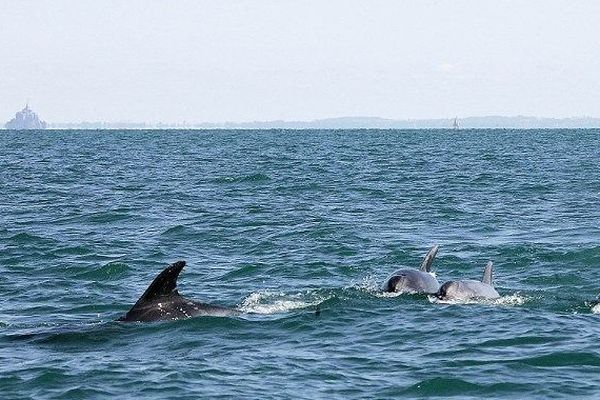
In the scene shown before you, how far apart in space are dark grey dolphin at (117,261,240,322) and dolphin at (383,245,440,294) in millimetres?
4141

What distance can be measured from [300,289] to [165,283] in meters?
4.95

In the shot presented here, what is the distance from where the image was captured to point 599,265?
24.6 m

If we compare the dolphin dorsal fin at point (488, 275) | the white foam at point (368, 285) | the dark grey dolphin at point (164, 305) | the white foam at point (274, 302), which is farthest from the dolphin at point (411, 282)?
the dark grey dolphin at point (164, 305)

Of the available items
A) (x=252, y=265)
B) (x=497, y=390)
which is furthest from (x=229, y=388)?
(x=252, y=265)

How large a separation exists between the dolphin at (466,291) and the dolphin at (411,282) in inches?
13.7

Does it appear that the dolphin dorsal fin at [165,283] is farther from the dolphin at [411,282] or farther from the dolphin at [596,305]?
the dolphin at [596,305]

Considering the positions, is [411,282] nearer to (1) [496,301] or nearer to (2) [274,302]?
(1) [496,301]

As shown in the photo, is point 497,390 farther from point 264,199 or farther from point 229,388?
point 264,199

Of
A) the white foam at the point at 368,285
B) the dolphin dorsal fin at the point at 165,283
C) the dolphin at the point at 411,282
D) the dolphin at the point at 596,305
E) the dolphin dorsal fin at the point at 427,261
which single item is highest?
the dolphin dorsal fin at the point at 165,283

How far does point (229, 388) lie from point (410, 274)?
7.92 m

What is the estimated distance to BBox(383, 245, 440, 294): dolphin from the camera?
20875 mm

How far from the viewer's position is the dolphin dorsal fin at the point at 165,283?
57.0ft

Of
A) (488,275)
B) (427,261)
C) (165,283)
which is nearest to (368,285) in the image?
(427,261)

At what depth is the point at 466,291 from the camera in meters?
20.4
